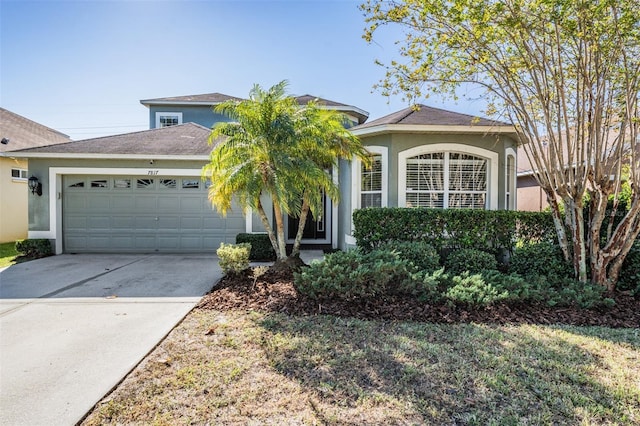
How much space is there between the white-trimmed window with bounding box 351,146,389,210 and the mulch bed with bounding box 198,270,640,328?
→ 3914 millimetres

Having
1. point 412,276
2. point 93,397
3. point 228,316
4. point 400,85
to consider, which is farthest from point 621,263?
point 93,397

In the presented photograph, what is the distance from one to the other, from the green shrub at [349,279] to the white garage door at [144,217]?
5.47 metres

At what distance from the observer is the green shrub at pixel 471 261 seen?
651cm

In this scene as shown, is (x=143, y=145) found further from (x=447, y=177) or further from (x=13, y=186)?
(x=447, y=177)

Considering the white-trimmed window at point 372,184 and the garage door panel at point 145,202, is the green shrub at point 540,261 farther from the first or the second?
the garage door panel at point 145,202

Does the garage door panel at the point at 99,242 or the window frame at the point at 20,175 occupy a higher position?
the window frame at the point at 20,175

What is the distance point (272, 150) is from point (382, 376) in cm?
433

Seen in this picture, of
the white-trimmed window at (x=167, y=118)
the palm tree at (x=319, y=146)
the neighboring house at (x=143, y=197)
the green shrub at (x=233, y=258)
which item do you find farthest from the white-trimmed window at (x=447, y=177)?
the white-trimmed window at (x=167, y=118)

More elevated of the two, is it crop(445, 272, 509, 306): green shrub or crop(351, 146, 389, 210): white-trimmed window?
crop(351, 146, 389, 210): white-trimmed window

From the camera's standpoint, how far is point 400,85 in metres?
6.46

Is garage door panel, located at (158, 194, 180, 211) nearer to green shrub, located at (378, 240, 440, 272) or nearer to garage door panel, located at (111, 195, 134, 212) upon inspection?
garage door panel, located at (111, 195, 134, 212)

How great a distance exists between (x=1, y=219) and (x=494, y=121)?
58.2ft

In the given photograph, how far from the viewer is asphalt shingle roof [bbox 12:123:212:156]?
985 centimetres

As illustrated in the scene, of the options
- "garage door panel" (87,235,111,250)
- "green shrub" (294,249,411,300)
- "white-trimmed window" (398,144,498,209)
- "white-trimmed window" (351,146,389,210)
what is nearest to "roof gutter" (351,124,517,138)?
"white-trimmed window" (398,144,498,209)
